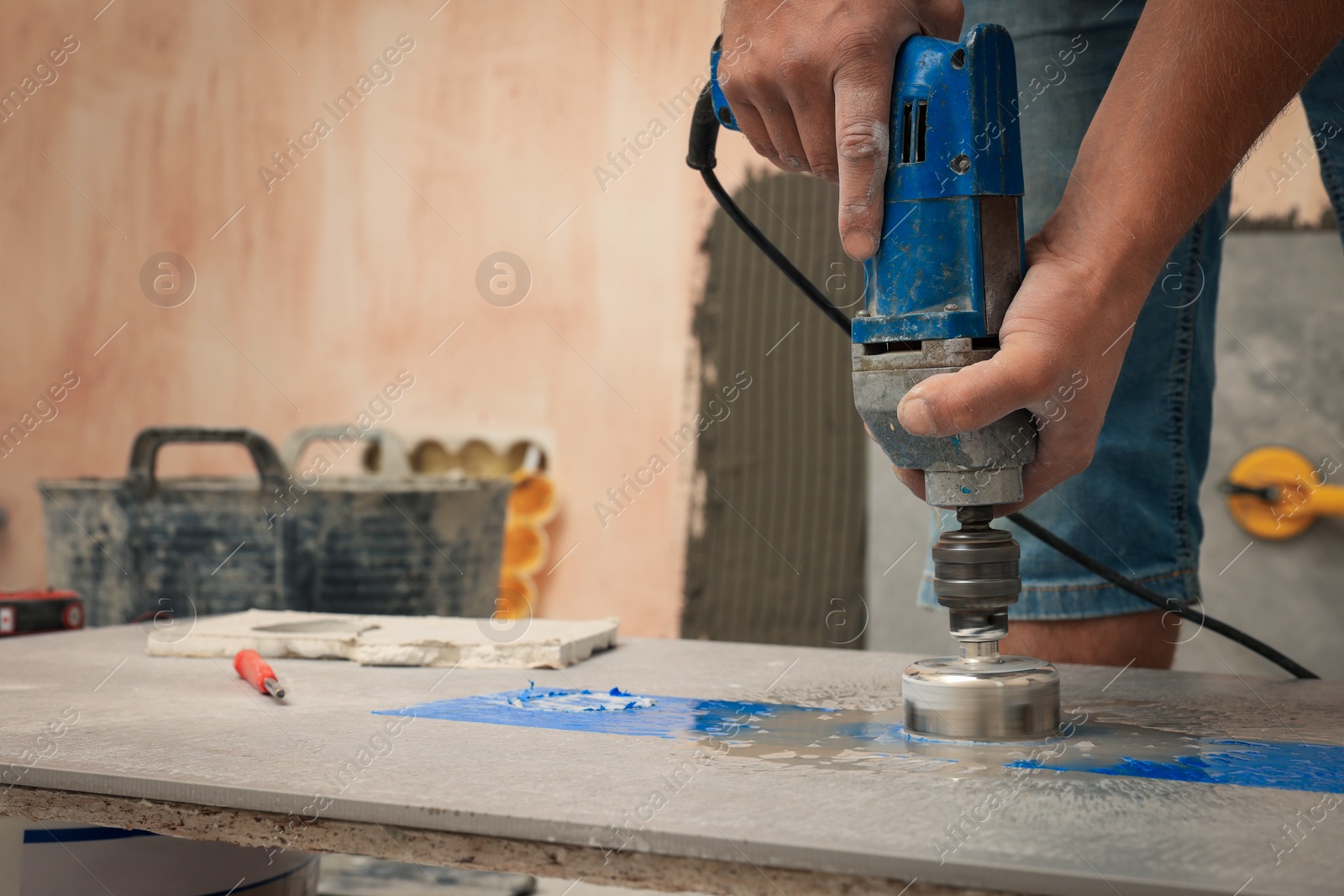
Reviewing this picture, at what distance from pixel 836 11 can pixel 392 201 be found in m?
2.56

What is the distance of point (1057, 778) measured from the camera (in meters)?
0.64

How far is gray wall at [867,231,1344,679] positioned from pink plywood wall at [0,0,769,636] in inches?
47.6

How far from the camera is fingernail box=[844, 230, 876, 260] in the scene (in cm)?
77

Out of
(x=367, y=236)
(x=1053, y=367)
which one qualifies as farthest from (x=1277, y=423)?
(x=367, y=236)

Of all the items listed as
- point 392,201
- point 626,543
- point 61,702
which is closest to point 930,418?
point 61,702

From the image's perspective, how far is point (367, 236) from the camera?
3.16 metres

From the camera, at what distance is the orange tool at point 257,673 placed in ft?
2.97

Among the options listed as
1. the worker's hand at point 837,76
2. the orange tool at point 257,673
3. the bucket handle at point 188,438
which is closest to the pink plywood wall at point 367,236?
the bucket handle at point 188,438

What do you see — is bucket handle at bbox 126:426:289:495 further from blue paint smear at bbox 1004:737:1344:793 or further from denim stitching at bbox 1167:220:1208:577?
blue paint smear at bbox 1004:737:1344:793

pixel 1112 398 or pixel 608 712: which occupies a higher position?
pixel 1112 398

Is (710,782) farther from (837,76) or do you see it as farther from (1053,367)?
(837,76)

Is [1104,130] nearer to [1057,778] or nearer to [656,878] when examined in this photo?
[1057,778]

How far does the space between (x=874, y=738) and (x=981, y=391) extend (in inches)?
9.9

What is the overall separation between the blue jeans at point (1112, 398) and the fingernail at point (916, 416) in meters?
0.48
